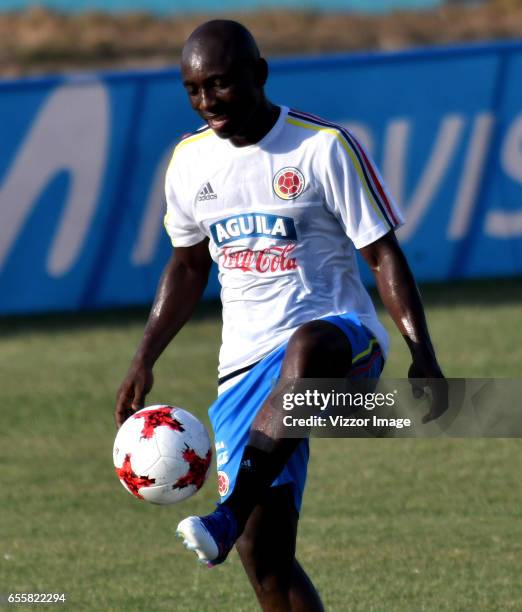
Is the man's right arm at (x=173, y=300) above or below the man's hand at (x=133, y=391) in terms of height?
above

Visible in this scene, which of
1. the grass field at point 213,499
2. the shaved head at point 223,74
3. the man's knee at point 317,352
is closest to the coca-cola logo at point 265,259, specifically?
the man's knee at point 317,352

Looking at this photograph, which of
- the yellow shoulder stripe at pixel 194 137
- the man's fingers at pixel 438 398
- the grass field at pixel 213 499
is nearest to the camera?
the man's fingers at pixel 438 398

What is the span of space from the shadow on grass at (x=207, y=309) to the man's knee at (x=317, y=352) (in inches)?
377

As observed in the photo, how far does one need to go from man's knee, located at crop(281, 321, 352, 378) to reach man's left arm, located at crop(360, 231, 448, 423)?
0.71 ft

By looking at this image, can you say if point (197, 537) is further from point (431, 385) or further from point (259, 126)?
A: point (259, 126)

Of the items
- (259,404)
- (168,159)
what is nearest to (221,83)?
(259,404)

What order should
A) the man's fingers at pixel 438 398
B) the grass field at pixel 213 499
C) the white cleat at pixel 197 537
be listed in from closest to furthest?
the white cleat at pixel 197 537
the man's fingers at pixel 438 398
the grass field at pixel 213 499

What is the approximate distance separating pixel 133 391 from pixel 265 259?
2.61 feet

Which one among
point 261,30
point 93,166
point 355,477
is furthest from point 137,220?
point 261,30

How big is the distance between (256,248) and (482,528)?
300 centimetres

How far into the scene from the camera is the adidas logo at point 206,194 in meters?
5.70

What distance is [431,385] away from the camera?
504cm

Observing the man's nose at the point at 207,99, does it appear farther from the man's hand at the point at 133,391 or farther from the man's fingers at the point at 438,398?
the man's fingers at the point at 438,398

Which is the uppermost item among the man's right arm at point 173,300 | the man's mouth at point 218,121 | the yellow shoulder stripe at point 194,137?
the man's mouth at point 218,121
